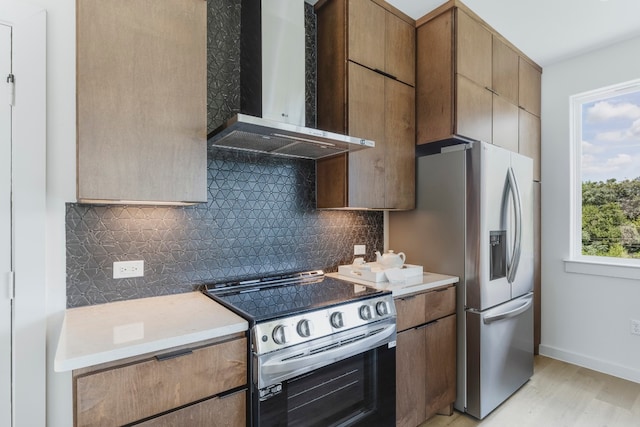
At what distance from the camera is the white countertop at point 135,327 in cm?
107

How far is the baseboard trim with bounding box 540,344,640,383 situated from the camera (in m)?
2.77

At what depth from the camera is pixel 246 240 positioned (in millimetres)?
2061

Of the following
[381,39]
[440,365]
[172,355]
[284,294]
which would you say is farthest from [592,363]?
[172,355]

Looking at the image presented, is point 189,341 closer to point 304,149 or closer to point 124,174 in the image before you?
point 124,174

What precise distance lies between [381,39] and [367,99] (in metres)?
0.46

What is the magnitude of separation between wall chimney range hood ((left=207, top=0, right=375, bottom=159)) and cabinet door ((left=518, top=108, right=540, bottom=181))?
1927 mm

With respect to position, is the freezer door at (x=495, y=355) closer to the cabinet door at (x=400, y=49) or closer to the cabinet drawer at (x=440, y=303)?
the cabinet drawer at (x=440, y=303)

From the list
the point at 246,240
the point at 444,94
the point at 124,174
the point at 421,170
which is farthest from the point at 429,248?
A: the point at 124,174

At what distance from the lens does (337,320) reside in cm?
158

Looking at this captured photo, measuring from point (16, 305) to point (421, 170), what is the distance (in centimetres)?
244

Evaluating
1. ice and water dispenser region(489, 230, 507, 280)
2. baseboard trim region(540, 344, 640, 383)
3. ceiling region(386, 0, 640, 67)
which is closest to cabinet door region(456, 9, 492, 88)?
ceiling region(386, 0, 640, 67)

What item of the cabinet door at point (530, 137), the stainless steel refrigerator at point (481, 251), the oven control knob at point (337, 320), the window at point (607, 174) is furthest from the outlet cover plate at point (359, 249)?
the window at point (607, 174)

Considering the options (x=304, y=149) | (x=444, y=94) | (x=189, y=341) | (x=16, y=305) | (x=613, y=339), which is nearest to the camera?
(x=189, y=341)

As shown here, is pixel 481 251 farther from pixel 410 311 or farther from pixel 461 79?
pixel 461 79
